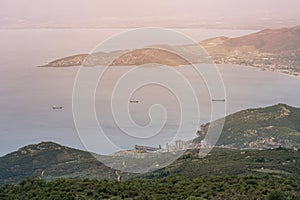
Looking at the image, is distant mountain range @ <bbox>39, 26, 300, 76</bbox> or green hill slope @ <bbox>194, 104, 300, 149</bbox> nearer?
green hill slope @ <bbox>194, 104, 300, 149</bbox>

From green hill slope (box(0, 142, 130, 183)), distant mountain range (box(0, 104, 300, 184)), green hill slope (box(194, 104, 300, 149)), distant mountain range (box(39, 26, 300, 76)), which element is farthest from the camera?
distant mountain range (box(39, 26, 300, 76))

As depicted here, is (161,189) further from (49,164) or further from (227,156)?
(49,164)

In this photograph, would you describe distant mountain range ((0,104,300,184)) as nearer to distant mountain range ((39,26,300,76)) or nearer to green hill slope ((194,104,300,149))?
green hill slope ((194,104,300,149))

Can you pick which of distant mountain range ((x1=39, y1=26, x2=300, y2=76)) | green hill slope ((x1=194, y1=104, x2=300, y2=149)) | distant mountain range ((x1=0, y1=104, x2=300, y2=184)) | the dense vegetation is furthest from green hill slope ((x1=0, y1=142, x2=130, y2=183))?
distant mountain range ((x1=39, y1=26, x2=300, y2=76))

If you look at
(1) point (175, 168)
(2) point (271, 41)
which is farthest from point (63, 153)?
(2) point (271, 41)

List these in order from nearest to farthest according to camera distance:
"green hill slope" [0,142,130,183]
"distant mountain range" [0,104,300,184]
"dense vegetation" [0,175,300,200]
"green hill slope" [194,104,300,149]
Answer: "dense vegetation" [0,175,300,200] < "distant mountain range" [0,104,300,184] < "green hill slope" [0,142,130,183] < "green hill slope" [194,104,300,149]

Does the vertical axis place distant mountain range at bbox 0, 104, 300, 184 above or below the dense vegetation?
below

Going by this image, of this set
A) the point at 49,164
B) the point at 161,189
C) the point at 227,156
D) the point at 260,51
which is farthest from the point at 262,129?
the point at 260,51
